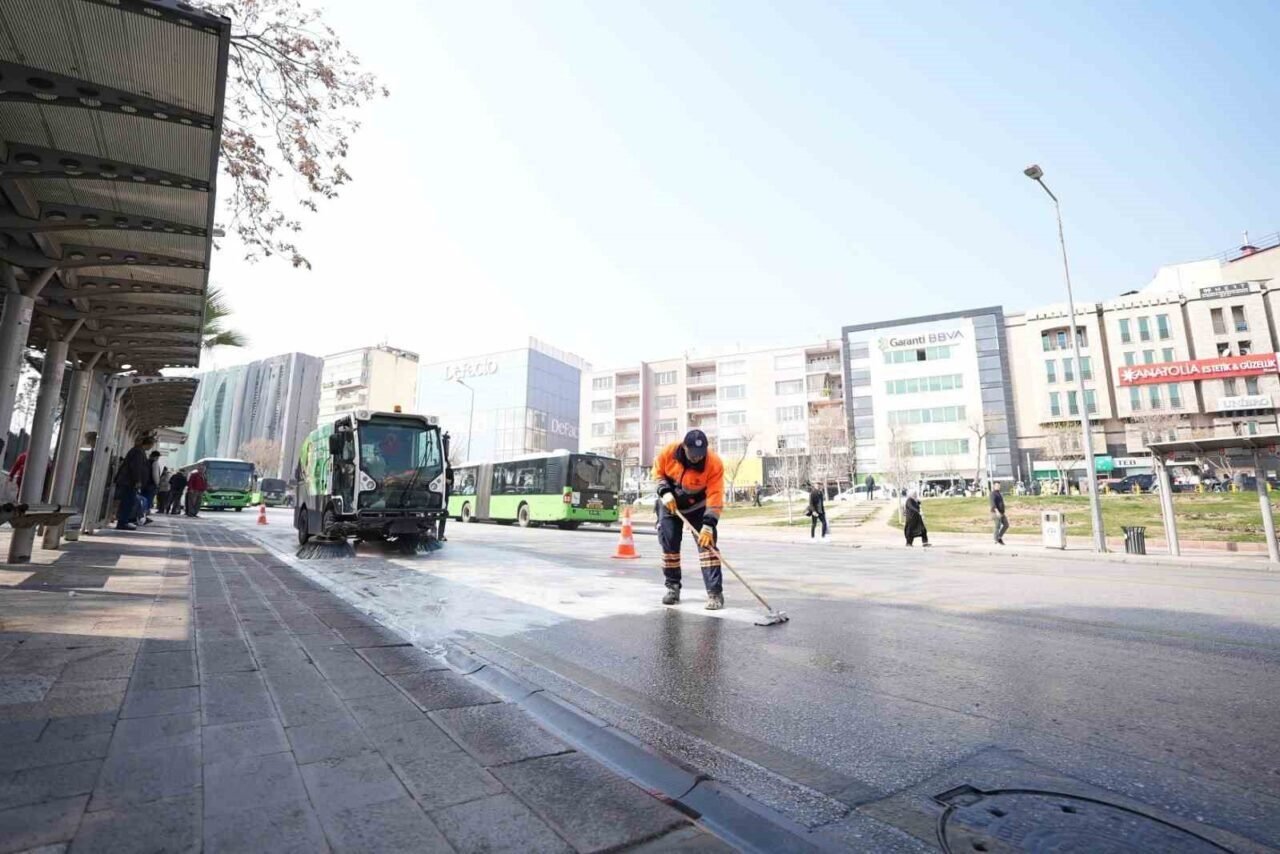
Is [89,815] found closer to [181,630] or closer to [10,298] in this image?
[181,630]

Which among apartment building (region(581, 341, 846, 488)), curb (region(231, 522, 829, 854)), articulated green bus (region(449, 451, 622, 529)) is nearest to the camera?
curb (region(231, 522, 829, 854))

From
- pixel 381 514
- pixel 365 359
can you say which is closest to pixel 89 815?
pixel 381 514

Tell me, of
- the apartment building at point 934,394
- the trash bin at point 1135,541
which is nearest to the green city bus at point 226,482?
the trash bin at point 1135,541

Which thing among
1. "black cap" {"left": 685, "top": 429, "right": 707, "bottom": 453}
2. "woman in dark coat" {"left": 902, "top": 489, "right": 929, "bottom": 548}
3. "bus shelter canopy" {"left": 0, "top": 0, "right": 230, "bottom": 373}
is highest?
"bus shelter canopy" {"left": 0, "top": 0, "right": 230, "bottom": 373}

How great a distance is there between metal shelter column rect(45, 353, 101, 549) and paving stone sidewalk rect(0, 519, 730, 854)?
777cm

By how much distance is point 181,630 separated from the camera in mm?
4289

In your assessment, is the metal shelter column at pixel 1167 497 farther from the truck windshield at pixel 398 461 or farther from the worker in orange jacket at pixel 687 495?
the truck windshield at pixel 398 461

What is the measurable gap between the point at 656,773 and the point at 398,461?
422 inches

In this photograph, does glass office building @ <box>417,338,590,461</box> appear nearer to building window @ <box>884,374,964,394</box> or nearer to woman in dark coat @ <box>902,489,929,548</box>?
building window @ <box>884,374,964,394</box>

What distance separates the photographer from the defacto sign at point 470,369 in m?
81.8

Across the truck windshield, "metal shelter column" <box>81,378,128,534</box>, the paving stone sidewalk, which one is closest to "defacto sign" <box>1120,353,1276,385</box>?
the truck windshield

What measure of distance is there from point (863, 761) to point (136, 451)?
16182 mm

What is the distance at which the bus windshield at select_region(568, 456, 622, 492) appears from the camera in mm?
23766

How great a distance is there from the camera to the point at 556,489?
2406 centimetres
